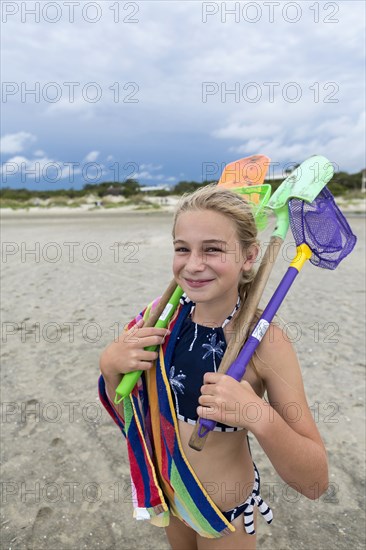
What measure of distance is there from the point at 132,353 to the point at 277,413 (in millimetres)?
540

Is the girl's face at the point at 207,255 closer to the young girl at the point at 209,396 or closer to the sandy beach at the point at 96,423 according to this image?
the young girl at the point at 209,396

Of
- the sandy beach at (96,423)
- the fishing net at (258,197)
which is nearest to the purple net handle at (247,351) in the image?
the fishing net at (258,197)

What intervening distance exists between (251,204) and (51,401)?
326 cm

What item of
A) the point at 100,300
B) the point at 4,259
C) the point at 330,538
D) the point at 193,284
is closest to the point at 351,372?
the point at 330,538

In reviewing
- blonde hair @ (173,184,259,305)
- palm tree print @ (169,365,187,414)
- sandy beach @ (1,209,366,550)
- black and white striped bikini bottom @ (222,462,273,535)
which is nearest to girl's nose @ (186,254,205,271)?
blonde hair @ (173,184,259,305)

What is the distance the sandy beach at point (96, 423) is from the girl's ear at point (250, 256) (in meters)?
0.51

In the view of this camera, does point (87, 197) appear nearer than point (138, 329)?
No

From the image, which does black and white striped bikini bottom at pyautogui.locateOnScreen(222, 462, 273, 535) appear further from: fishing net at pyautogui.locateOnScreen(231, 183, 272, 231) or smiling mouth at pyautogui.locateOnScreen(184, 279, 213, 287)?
fishing net at pyautogui.locateOnScreen(231, 183, 272, 231)

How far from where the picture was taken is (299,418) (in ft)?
4.62

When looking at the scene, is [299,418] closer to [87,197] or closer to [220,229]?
[220,229]

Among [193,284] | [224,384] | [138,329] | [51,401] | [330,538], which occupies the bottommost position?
[330,538]

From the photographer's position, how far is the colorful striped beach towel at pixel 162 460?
161 centimetres

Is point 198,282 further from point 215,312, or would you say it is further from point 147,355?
point 147,355

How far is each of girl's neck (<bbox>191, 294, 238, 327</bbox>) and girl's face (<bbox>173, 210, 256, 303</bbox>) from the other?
77 millimetres
